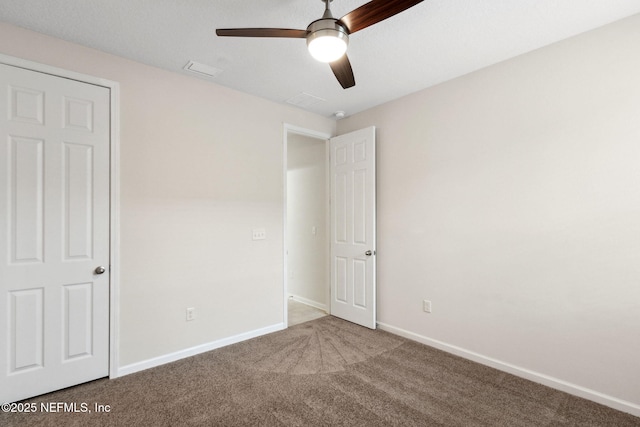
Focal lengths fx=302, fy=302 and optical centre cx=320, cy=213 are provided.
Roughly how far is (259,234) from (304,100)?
63.4 inches

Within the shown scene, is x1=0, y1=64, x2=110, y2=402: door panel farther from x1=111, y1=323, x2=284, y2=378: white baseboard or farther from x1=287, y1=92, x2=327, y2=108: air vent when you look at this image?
x1=287, y1=92, x2=327, y2=108: air vent

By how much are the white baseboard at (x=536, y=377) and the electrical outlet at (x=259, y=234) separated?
187cm

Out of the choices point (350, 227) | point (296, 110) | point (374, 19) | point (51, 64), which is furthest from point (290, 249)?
point (374, 19)

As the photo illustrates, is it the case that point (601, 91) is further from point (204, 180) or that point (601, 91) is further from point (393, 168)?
point (204, 180)

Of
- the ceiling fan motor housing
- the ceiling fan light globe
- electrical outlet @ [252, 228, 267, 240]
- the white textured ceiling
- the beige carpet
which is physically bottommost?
the beige carpet

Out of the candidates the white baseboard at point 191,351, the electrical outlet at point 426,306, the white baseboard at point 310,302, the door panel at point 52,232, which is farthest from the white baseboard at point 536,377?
the door panel at point 52,232

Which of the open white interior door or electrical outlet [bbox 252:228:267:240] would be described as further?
the open white interior door

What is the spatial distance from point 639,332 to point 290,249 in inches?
158

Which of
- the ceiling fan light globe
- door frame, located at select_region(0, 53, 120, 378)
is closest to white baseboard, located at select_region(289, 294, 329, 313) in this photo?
door frame, located at select_region(0, 53, 120, 378)

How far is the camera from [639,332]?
2.00 m

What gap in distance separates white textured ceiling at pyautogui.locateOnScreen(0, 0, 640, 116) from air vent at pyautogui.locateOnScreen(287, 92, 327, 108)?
393 millimetres

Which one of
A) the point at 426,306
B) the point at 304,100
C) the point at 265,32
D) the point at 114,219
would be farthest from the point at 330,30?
the point at 426,306

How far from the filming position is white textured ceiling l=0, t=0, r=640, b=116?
193 centimetres

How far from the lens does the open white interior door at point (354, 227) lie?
140 inches
